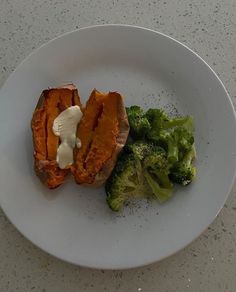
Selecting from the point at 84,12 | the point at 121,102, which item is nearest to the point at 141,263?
the point at 121,102

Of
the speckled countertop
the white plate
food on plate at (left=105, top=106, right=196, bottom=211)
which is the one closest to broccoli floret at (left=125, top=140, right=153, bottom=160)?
food on plate at (left=105, top=106, right=196, bottom=211)

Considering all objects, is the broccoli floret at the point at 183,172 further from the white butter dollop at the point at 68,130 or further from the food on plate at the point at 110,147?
the white butter dollop at the point at 68,130

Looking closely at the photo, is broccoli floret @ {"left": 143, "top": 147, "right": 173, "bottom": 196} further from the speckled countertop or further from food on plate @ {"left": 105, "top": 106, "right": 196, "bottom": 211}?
the speckled countertop

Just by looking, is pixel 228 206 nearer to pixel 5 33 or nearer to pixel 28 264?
pixel 28 264

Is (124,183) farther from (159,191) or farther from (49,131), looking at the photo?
(49,131)

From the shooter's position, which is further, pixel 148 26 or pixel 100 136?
pixel 148 26

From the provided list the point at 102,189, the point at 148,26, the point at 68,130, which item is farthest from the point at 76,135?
the point at 148,26
